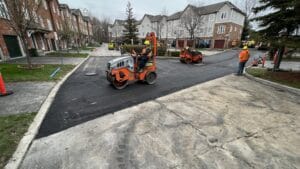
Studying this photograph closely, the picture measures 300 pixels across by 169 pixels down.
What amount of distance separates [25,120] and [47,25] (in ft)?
84.6

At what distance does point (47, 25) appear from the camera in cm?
2394

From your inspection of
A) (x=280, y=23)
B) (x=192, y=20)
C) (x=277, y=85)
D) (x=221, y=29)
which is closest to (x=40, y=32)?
(x=280, y=23)

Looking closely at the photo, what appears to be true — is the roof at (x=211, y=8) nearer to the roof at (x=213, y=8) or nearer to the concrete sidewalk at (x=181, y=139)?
the roof at (x=213, y=8)

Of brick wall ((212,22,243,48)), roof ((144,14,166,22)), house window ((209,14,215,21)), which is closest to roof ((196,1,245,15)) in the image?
house window ((209,14,215,21))

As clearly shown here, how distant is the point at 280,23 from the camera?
335 inches

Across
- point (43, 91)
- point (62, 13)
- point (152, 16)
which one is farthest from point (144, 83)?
point (152, 16)

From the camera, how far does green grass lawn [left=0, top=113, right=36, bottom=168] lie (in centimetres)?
287

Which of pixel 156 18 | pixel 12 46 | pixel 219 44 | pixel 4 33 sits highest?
pixel 156 18

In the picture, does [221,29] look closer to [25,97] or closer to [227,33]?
[227,33]

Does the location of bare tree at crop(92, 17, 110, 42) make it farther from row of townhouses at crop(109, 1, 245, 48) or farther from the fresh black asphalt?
the fresh black asphalt

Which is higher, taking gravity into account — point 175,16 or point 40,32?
point 175,16

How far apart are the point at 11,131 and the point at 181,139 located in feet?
12.7

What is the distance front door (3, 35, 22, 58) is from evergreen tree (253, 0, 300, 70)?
20154 millimetres

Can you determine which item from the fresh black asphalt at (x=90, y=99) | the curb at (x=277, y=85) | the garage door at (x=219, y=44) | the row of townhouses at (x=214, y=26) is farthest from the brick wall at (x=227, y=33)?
the fresh black asphalt at (x=90, y=99)
